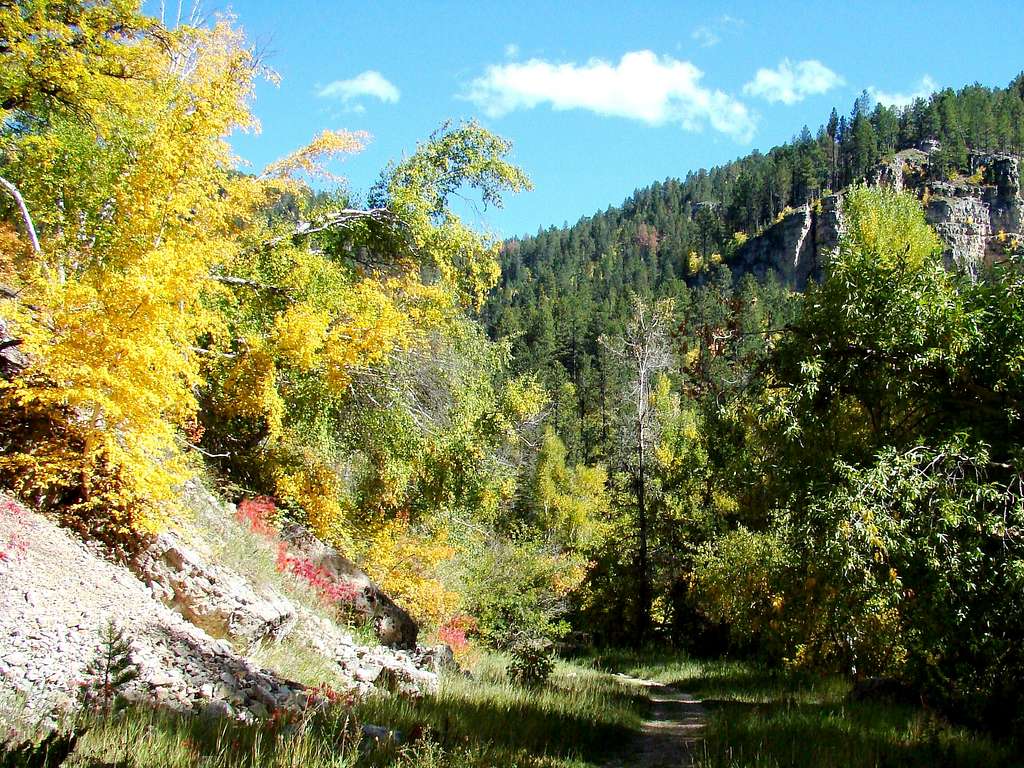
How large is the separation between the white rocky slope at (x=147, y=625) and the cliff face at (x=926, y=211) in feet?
339

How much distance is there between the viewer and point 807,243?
13012 centimetres

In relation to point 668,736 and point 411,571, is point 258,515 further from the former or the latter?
point 668,736

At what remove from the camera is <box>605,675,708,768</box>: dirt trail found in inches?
286

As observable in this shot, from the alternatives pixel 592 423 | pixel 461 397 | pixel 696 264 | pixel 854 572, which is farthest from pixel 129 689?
pixel 696 264

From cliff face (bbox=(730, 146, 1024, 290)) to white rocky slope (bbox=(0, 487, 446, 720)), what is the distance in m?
103

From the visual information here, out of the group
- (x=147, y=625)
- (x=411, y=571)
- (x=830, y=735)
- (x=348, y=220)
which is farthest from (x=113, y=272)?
(x=411, y=571)

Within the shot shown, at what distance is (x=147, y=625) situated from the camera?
673cm

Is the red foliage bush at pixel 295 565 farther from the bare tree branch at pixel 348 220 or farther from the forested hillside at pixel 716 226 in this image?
the forested hillside at pixel 716 226

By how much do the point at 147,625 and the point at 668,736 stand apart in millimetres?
6292

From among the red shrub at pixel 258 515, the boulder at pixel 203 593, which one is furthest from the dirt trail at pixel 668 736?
the red shrub at pixel 258 515

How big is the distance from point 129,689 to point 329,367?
6491 millimetres

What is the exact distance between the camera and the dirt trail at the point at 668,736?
727cm

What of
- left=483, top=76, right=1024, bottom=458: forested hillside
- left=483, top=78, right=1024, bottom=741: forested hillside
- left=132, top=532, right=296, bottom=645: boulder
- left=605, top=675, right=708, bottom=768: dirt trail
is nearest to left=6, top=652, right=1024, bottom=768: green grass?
left=605, top=675, right=708, bottom=768: dirt trail

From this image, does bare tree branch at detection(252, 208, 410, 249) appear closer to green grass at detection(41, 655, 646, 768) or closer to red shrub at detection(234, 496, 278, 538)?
red shrub at detection(234, 496, 278, 538)
